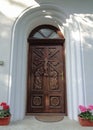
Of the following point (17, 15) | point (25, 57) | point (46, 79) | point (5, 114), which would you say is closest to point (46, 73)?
point (46, 79)

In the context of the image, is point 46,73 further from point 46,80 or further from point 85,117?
point 85,117

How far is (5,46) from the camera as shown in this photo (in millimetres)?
3537

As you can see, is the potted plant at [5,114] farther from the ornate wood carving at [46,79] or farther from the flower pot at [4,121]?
the ornate wood carving at [46,79]

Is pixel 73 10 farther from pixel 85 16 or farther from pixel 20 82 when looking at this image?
pixel 20 82

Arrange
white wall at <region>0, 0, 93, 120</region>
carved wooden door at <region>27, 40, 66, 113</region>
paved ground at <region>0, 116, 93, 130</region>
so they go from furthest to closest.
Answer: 1. carved wooden door at <region>27, 40, 66, 113</region>
2. white wall at <region>0, 0, 93, 120</region>
3. paved ground at <region>0, 116, 93, 130</region>

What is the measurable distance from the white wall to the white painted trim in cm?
11

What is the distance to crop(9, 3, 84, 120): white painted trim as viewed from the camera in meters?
3.42

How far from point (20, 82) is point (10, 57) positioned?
64 cm

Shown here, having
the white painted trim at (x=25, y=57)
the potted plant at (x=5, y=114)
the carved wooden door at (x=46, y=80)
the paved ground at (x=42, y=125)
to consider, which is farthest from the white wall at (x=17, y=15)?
the carved wooden door at (x=46, y=80)

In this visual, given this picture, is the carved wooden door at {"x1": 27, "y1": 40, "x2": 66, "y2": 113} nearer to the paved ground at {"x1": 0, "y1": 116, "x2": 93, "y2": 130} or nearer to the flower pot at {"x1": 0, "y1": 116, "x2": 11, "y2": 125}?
the paved ground at {"x1": 0, "y1": 116, "x2": 93, "y2": 130}

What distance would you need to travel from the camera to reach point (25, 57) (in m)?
3.83

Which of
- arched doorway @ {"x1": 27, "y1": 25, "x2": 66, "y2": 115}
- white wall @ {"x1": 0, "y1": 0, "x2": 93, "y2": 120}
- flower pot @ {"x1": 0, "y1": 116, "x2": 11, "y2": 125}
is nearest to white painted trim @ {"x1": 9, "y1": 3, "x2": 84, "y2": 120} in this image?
white wall @ {"x1": 0, "y1": 0, "x2": 93, "y2": 120}

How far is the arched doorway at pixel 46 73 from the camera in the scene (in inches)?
152

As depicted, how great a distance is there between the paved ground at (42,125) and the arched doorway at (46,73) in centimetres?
60
